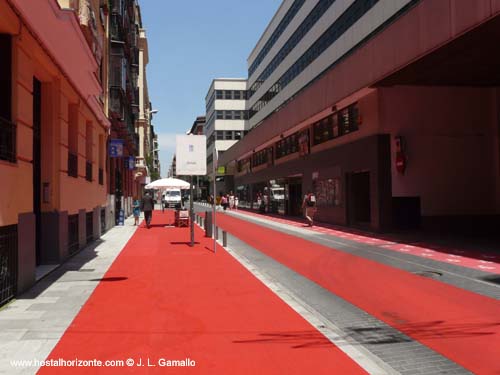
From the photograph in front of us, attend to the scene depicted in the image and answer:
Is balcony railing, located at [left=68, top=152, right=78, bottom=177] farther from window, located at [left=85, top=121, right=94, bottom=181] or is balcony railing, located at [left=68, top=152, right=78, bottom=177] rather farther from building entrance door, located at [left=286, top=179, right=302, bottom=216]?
building entrance door, located at [left=286, top=179, right=302, bottom=216]

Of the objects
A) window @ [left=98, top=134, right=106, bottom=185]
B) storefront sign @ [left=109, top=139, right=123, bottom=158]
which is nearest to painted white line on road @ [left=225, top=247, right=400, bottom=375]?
window @ [left=98, top=134, right=106, bottom=185]

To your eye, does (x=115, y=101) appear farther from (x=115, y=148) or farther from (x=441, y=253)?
(x=441, y=253)

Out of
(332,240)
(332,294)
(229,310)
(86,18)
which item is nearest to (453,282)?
(332,294)

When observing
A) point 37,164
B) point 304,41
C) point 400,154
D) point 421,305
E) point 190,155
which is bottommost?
point 421,305

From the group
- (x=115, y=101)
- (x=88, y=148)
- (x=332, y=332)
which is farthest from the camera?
(x=115, y=101)

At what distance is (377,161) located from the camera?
64.6 feet

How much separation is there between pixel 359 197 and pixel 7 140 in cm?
1785

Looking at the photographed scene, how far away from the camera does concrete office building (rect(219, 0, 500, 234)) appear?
14.3 metres

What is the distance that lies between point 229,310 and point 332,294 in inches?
87.7

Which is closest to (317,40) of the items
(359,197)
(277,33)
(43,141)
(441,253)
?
(277,33)

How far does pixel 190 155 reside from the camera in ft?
49.8

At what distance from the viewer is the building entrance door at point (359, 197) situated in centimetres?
2288

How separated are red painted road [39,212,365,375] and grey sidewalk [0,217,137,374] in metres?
0.17

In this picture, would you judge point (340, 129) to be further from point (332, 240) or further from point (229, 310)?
point (229, 310)
